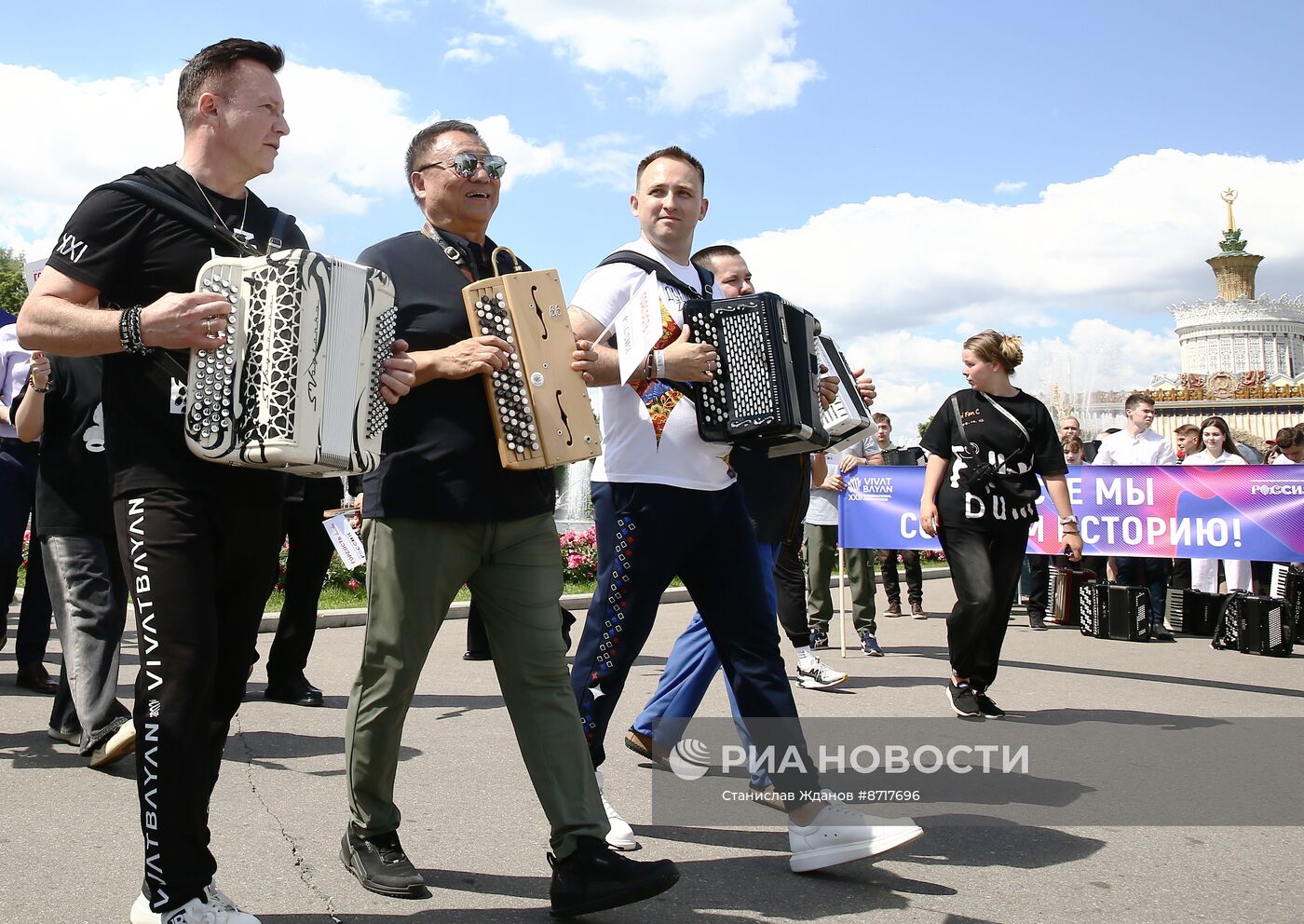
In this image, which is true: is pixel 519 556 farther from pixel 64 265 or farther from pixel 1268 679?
pixel 1268 679

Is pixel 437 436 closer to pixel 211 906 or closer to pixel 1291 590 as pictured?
pixel 211 906

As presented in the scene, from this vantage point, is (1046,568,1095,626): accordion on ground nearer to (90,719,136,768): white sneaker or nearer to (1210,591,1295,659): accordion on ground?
(1210,591,1295,659): accordion on ground

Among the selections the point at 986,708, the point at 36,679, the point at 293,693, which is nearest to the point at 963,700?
the point at 986,708

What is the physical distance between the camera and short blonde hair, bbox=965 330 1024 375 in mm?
6832

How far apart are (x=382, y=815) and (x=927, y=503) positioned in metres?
4.11

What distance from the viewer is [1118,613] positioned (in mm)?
10891

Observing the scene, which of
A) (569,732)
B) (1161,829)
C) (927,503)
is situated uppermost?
(927,503)

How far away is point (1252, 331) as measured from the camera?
8194cm

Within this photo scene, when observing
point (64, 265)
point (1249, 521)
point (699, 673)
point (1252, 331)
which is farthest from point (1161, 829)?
point (1252, 331)

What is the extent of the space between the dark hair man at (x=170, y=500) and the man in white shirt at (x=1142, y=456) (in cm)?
1016

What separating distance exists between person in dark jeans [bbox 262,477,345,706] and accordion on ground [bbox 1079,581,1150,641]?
7.17 metres

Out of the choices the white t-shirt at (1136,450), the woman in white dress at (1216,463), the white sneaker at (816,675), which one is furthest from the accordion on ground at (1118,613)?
the white sneaker at (816,675)

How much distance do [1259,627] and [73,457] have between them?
345 inches

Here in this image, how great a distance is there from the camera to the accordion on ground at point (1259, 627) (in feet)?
31.9
